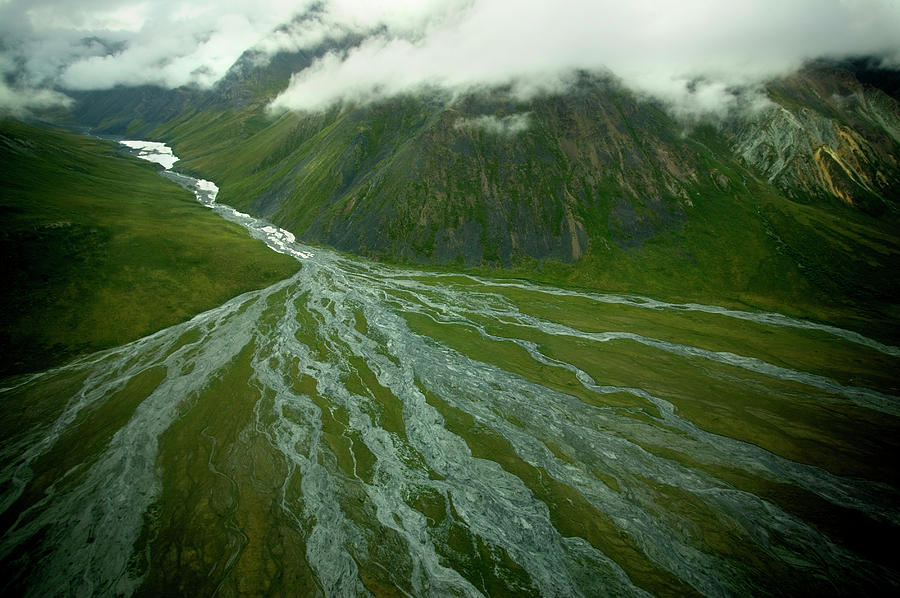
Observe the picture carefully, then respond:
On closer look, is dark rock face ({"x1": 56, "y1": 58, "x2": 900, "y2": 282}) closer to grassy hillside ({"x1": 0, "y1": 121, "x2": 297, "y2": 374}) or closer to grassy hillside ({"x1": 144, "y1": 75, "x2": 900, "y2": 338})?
grassy hillside ({"x1": 144, "y1": 75, "x2": 900, "y2": 338})

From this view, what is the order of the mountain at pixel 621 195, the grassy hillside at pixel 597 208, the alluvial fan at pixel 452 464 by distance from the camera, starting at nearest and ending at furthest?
the alluvial fan at pixel 452 464 → the grassy hillside at pixel 597 208 → the mountain at pixel 621 195

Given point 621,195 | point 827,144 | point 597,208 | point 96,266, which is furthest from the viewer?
point 827,144

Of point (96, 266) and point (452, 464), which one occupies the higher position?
point (452, 464)

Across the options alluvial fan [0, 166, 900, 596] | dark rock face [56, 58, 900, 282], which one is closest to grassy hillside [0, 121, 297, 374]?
alluvial fan [0, 166, 900, 596]

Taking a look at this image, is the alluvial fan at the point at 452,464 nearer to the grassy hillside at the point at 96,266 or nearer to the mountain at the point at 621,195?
the grassy hillside at the point at 96,266

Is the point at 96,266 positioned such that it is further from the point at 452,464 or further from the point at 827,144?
the point at 827,144

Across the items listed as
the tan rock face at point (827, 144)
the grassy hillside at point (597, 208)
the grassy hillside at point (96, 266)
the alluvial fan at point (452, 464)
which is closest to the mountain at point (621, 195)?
the grassy hillside at point (597, 208)

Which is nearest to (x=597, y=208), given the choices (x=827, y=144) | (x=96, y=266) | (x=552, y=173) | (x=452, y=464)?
(x=552, y=173)
